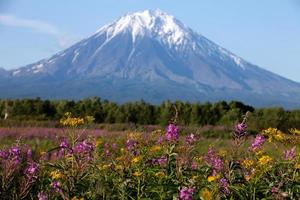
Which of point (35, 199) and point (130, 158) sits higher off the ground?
point (130, 158)

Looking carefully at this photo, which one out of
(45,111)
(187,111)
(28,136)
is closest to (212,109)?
(187,111)

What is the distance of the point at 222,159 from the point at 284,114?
97.4 feet

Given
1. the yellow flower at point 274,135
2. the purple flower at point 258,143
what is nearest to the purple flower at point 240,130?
the yellow flower at point 274,135

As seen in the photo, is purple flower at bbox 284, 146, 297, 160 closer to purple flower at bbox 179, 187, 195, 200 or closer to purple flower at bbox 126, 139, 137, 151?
purple flower at bbox 126, 139, 137, 151

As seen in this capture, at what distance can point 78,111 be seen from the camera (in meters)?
34.8

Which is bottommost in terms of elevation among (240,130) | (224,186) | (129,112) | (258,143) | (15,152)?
(129,112)

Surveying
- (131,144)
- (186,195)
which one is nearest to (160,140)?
(131,144)

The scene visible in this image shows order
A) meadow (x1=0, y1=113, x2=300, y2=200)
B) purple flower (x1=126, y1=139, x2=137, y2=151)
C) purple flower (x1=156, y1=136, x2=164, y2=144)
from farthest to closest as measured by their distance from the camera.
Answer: purple flower (x1=156, y1=136, x2=164, y2=144), purple flower (x1=126, y1=139, x2=137, y2=151), meadow (x1=0, y1=113, x2=300, y2=200)

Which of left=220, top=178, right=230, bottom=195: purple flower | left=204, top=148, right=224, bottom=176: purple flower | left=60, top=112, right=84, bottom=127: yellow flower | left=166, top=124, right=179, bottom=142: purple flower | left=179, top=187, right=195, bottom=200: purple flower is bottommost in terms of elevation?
left=220, top=178, right=230, bottom=195: purple flower

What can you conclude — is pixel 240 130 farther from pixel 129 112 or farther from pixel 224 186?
pixel 129 112

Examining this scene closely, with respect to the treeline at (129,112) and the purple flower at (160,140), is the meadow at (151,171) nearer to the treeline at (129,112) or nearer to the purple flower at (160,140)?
the purple flower at (160,140)

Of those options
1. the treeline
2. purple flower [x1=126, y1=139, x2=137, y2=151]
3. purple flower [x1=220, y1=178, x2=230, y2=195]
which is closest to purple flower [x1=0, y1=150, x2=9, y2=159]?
purple flower [x1=126, y1=139, x2=137, y2=151]

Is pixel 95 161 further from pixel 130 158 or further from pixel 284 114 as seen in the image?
pixel 284 114

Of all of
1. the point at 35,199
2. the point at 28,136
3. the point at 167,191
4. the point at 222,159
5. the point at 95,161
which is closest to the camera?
the point at 167,191
